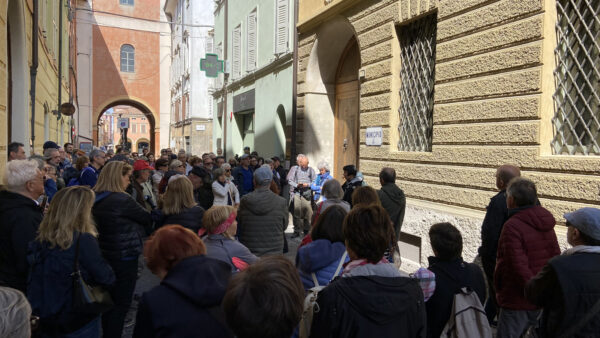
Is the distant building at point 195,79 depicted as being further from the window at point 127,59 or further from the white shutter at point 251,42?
the white shutter at point 251,42

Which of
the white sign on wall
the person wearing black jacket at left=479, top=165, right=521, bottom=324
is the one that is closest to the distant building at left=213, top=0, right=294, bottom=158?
the white sign on wall

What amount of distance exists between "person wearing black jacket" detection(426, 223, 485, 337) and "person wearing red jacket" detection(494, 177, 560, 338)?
74 cm

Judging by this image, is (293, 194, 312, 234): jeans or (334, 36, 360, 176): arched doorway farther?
(334, 36, 360, 176): arched doorway

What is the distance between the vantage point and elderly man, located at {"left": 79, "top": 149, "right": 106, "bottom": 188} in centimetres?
692

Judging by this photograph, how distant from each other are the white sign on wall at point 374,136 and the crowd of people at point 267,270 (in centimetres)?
344

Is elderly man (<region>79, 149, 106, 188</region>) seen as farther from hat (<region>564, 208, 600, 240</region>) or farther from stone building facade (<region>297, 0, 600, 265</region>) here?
hat (<region>564, 208, 600, 240</region>)

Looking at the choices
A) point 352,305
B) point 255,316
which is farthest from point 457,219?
point 255,316

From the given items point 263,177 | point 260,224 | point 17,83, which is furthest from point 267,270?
point 17,83

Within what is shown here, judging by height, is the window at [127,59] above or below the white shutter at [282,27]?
above

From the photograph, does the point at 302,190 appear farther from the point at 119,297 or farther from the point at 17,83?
the point at 17,83

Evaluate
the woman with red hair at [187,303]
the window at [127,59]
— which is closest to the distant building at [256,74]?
the woman with red hair at [187,303]

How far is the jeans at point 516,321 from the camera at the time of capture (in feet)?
12.0

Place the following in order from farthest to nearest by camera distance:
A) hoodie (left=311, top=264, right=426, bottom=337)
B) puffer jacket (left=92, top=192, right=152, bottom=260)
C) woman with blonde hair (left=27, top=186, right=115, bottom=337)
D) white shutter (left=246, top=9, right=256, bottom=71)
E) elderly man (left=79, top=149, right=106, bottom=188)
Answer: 1. white shutter (left=246, top=9, right=256, bottom=71)
2. elderly man (left=79, top=149, right=106, bottom=188)
3. puffer jacket (left=92, top=192, right=152, bottom=260)
4. woman with blonde hair (left=27, top=186, right=115, bottom=337)
5. hoodie (left=311, top=264, right=426, bottom=337)

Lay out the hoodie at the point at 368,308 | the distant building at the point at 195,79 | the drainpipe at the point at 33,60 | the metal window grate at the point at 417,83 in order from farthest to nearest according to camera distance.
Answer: the distant building at the point at 195,79, the drainpipe at the point at 33,60, the metal window grate at the point at 417,83, the hoodie at the point at 368,308
